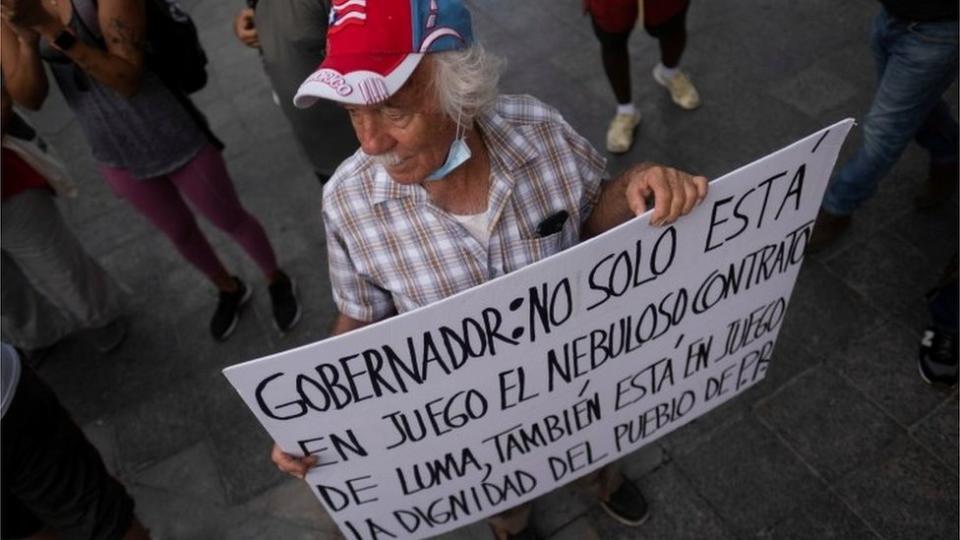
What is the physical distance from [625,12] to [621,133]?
71 centimetres

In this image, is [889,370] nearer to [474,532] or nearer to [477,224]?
[474,532]

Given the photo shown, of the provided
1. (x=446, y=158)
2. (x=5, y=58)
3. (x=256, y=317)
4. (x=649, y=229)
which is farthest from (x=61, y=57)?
(x=649, y=229)

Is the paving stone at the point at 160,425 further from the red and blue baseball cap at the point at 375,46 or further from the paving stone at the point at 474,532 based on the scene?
the red and blue baseball cap at the point at 375,46

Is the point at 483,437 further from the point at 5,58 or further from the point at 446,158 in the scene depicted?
the point at 5,58

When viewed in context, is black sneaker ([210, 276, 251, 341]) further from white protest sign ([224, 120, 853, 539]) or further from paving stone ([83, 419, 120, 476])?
white protest sign ([224, 120, 853, 539])

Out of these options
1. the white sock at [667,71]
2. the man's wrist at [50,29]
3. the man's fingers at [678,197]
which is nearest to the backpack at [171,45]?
the man's wrist at [50,29]

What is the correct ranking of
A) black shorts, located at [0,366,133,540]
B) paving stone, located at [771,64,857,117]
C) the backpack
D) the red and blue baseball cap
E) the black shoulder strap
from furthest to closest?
1. paving stone, located at [771,64,857,117]
2. the backpack
3. the black shoulder strap
4. black shorts, located at [0,366,133,540]
5. the red and blue baseball cap

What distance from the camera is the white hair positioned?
1387mm

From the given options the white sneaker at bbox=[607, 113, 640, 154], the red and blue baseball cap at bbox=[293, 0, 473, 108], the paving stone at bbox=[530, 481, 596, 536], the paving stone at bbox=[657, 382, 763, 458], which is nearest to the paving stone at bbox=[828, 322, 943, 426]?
the paving stone at bbox=[657, 382, 763, 458]

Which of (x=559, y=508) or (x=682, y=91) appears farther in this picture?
(x=682, y=91)

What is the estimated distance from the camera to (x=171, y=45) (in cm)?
261

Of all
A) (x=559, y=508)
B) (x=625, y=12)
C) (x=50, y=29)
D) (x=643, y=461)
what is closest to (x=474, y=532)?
(x=559, y=508)

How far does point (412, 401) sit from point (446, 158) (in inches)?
20.9

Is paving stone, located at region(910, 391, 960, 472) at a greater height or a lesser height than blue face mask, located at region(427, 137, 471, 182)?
lesser
